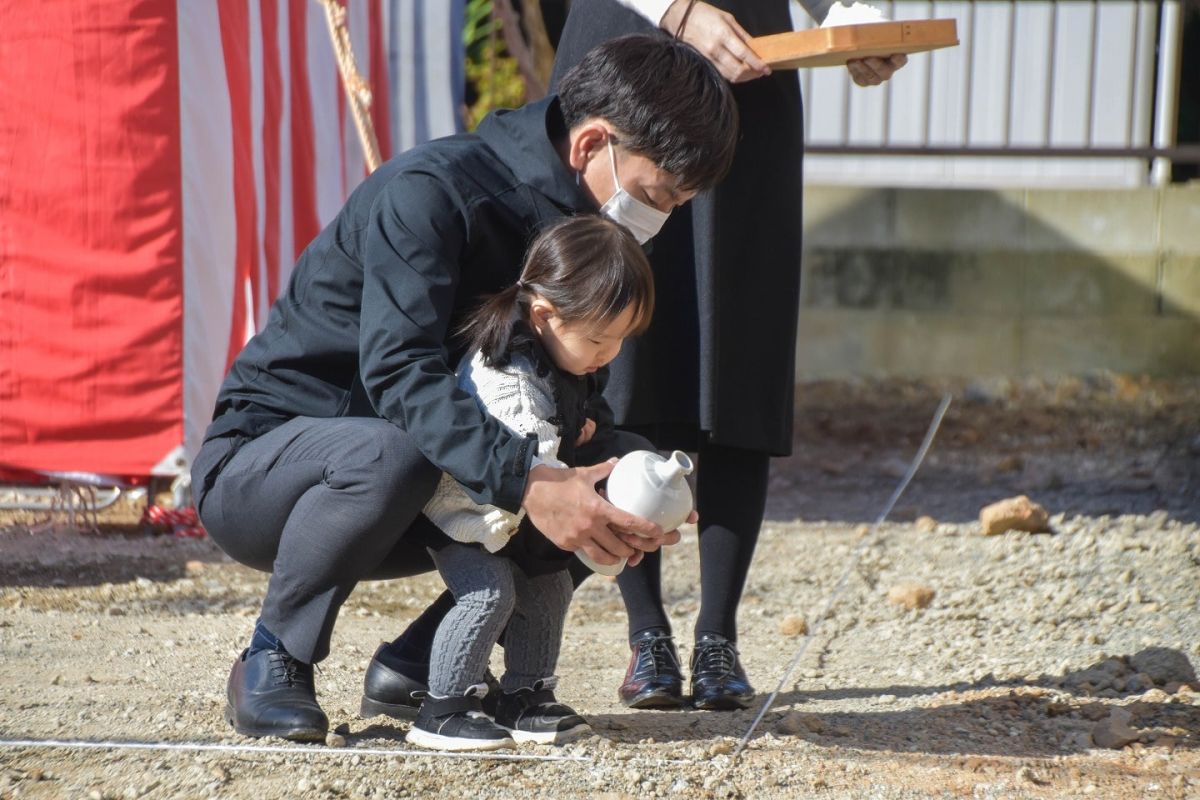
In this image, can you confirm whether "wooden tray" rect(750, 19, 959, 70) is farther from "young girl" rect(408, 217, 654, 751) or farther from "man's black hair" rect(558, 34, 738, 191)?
"young girl" rect(408, 217, 654, 751)

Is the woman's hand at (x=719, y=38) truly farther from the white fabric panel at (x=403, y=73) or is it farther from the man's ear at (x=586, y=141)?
the white fabric panel at (x=403, y=73)

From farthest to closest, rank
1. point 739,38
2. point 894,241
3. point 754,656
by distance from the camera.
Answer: point 894,241
point 754,656
point 739,38

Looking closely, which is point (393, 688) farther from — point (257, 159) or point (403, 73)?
point (403, 73)

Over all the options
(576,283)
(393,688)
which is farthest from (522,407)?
(393,688)

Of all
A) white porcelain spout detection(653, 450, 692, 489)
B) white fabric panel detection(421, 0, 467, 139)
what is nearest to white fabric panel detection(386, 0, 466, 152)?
white fabric panel detection(421, 0, 467, 139)

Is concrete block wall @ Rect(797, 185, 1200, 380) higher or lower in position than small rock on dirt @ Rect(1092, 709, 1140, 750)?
lower

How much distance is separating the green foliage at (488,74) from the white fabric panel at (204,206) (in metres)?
3.67

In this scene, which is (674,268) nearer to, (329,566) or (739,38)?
(739,38)

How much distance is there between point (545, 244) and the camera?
200cm

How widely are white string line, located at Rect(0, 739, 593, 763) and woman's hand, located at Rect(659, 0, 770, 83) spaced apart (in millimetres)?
1114

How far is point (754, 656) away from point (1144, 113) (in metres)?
4.96

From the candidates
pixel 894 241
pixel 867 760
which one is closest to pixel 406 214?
pixel 867 760

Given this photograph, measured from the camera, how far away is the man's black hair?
204cm

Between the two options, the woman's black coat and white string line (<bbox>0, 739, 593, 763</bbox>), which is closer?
white string line (<bbox>0, 739, 593, 763</bbox>)
